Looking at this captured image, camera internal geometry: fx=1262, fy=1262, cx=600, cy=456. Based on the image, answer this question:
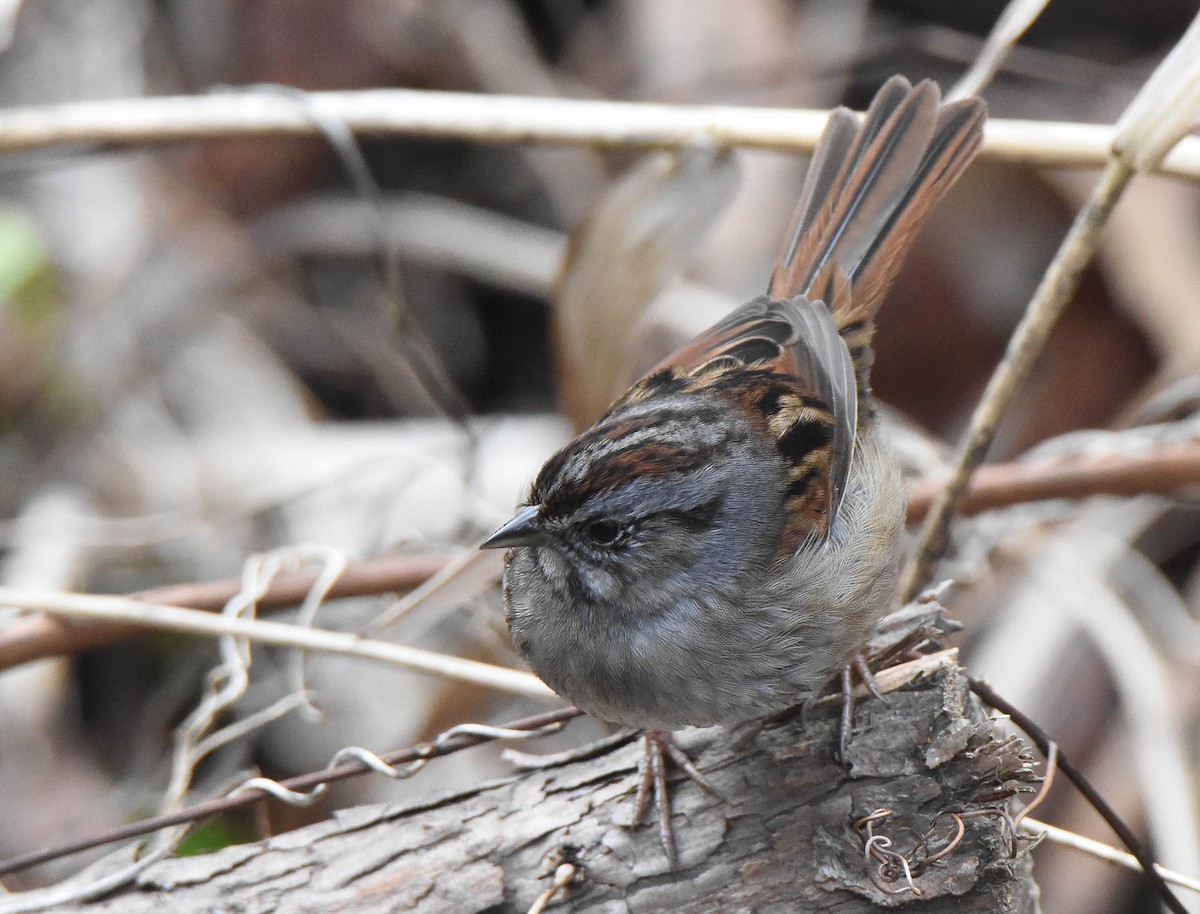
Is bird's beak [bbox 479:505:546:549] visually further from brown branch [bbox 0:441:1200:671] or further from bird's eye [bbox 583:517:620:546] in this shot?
brown branch [bbox 0:441:1200:671]

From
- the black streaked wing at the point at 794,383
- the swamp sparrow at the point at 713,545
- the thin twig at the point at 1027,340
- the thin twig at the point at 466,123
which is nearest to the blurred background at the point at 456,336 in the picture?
the thin twig at the point at 466,123

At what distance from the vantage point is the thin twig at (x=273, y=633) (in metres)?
2.86

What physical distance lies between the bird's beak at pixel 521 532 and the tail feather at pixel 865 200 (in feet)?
3.50

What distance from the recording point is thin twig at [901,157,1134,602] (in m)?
2.85

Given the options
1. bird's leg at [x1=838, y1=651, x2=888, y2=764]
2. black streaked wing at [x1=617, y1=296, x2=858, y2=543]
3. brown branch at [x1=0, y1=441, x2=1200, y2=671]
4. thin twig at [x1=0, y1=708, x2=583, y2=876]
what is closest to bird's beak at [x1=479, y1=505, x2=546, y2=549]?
thin twig at [x1=0, y1=708, x2=583, y2=876]

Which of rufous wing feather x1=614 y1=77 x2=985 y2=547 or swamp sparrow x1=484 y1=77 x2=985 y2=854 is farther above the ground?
rufous wing feather x1=614 y1=77 x2=985 y2=547

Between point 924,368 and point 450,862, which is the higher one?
point 924,368

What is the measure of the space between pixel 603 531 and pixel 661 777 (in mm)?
500

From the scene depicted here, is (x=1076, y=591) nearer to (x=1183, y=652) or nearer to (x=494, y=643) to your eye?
(x=1183, y=652)

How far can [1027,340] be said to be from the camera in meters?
2.94

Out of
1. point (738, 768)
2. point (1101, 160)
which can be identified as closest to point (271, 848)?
point (738, 768)

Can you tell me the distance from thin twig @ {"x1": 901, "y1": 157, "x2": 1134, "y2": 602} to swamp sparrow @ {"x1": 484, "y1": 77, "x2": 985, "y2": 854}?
188 mm

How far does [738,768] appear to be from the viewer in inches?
92.8

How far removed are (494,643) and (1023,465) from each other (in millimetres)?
1582
